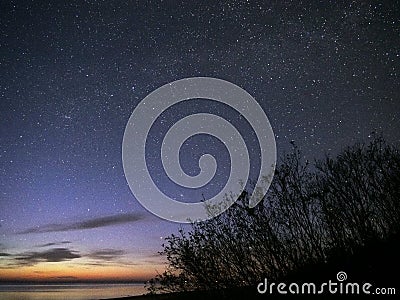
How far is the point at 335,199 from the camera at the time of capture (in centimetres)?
832

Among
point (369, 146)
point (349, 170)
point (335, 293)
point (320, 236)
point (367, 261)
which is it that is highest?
point (369, 146)

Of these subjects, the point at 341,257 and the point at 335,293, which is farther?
the point at 341,257

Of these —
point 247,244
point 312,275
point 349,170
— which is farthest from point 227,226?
point 349,170

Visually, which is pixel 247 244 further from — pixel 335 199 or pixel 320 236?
pixel 335 199

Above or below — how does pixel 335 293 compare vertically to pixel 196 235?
below

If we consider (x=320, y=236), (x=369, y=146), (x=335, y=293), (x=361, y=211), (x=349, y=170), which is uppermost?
(x=369, y=146)

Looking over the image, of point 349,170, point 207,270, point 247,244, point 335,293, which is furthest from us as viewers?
point 349,170

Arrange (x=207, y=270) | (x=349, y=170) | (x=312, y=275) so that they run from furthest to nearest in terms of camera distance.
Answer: (x=349, y=170)
(x=207, y=270)
(x=312, y=275)

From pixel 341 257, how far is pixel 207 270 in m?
2.56

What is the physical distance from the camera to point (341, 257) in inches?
284

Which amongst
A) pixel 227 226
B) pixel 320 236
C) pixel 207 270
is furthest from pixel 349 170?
pixel 207 270

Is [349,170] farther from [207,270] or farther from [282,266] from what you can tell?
[207,270]

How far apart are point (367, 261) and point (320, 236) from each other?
0.83 metres

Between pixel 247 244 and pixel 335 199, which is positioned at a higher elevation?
pixel 335 199
